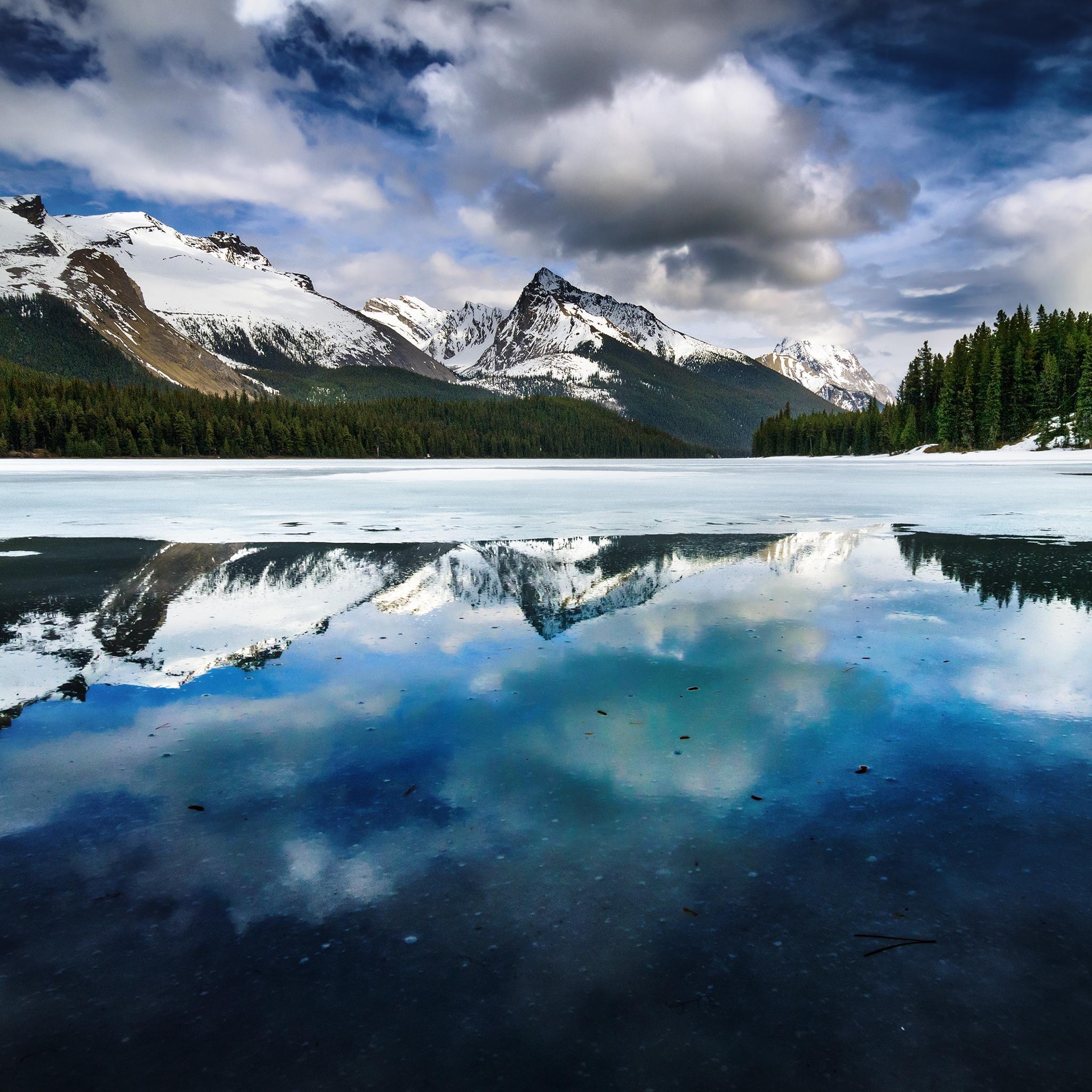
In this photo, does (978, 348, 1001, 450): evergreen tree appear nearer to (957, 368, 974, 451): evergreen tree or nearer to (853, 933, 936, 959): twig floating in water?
(957, 368, 974, 451): evergreen tree

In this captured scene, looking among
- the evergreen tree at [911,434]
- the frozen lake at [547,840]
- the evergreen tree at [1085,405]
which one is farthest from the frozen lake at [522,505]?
the evergreen tree at [911,434]

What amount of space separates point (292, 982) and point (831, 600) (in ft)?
33.2

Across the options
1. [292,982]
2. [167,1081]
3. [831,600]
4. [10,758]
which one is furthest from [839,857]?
[831,600]

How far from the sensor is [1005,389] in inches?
4171

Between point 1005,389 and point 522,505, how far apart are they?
102416mm

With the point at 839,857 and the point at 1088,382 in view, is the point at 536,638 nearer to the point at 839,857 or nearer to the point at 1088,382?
the point at 839,857

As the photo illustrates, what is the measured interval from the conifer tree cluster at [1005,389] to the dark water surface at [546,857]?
104339 millimetres

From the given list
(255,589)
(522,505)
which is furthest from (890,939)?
(522,505)

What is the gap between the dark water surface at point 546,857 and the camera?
3.11 m

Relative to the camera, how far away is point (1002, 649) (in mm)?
8844

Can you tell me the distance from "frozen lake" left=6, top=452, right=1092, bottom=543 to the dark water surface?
11.9 meters

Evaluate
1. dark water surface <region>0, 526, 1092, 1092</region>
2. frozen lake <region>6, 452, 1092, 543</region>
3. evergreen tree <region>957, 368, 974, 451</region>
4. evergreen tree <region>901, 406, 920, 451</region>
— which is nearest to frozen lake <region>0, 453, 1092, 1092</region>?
dark water surface <region>0, 526, 1092, 1092</region>

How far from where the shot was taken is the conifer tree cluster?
9775 centimetres

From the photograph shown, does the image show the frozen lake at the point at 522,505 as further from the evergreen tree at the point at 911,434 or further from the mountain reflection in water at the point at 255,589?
the evergreen tree at the point at 911,434
